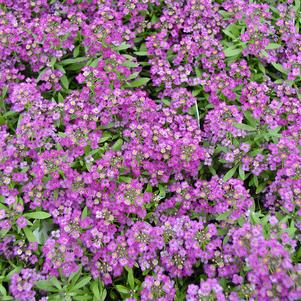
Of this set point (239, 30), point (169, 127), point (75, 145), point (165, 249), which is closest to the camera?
point (165, 249)

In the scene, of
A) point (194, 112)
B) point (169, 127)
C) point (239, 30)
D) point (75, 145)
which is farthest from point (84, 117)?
point (239, 30)

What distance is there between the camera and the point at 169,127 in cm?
513

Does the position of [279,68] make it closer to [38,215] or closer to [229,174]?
[229,174]

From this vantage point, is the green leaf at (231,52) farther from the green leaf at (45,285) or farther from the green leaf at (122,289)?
the green leaf at (45,285)

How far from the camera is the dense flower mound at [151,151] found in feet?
13.6

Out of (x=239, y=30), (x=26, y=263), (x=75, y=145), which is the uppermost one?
(x=239, y=30)

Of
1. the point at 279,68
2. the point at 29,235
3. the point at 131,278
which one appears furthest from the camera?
the point at 279,68

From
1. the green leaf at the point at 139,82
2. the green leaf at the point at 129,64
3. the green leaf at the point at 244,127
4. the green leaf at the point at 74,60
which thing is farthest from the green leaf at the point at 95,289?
the green leaf at the point at 74,60

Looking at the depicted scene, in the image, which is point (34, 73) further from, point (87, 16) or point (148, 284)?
point (148, 284)

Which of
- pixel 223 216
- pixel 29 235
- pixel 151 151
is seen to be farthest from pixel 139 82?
pixel 29 235

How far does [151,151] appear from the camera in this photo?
186 inches

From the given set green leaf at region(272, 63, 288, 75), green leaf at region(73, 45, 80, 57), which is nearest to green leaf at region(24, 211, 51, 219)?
green leaf at region(73, 45, 80, 57)

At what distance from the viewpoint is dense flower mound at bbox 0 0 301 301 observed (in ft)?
13.6

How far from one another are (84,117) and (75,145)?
0.36 metres
